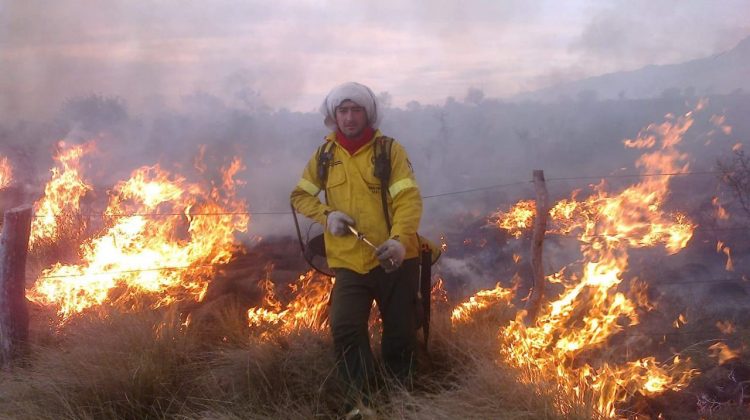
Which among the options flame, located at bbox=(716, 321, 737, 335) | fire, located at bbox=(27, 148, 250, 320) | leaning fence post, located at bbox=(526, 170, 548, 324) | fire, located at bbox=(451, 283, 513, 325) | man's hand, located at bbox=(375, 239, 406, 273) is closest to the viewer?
man's hand, located at bbox=(375, 239, 406, 273)

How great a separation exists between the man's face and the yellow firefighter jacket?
101mm

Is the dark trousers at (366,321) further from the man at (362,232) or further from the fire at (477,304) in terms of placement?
the fire at (477,304)

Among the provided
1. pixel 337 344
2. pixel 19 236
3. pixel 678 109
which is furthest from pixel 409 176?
pixel 678 109

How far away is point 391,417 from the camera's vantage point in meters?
2.82

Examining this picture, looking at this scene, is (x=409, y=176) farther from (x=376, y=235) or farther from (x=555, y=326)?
(x=555, y=326)

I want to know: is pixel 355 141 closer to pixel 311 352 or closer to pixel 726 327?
pixel 311 352

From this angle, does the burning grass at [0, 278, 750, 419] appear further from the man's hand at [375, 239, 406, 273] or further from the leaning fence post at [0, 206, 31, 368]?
the man's hand at [375, 239, 406, 273]

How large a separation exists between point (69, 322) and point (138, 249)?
1546 mm

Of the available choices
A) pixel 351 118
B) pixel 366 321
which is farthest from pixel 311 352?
pixel 351 118

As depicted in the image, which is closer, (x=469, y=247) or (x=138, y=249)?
(x=138, y=249)

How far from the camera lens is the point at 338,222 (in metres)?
3.00

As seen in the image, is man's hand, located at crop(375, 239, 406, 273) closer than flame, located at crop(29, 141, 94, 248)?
Yes

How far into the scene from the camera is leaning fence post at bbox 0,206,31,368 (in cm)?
436

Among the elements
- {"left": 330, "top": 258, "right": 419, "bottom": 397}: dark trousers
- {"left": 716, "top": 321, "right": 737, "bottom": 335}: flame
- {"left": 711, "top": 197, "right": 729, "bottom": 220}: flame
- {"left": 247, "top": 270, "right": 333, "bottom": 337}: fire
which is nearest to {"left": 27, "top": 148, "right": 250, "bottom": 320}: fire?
{"left": 247, "top": 270, "right": 333, "bottom": 337}: fire
